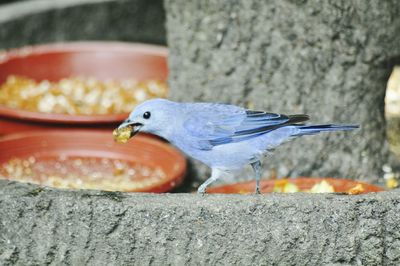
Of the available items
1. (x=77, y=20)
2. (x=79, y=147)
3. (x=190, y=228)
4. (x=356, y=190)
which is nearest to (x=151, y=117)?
(x=190, y=228)

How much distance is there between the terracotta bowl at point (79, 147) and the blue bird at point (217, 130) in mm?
1129

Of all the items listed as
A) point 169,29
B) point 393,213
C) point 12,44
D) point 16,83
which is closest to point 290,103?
point 169,29

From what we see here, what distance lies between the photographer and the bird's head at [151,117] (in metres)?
4.07

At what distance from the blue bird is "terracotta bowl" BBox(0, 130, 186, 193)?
3.70 feet

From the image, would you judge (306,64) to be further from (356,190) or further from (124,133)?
(124,133)

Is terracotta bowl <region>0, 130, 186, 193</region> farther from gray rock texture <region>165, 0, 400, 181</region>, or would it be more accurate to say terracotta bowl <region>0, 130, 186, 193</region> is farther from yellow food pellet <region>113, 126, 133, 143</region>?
yellow food pellet <region>113, 126, 133, 143</region>

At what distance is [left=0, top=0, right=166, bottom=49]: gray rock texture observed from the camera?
7.12 meters

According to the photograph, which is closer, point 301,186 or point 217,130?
point 217,130

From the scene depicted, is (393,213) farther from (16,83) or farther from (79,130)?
(16,83)

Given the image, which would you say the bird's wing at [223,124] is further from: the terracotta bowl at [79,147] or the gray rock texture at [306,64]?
the terracotta bowl at [79,147]

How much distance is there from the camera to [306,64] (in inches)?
186

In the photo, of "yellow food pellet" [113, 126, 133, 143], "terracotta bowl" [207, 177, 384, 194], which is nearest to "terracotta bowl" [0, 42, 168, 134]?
"terracotta bowl" [207, 177, 384, 194]

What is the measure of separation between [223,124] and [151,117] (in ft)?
1.16

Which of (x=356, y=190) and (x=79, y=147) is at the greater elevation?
(x=356, y=190)
